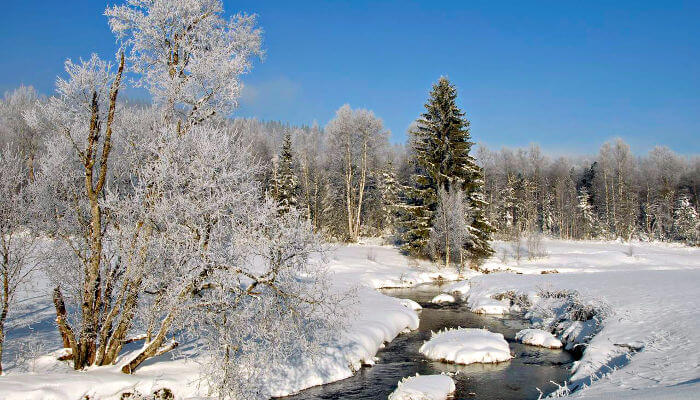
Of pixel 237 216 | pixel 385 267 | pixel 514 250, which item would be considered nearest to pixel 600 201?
pixel 514 250

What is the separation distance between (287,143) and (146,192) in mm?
35168

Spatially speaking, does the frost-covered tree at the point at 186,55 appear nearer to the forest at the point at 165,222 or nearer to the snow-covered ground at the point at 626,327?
the forest at the point at 165,222

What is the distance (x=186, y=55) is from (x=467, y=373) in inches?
460

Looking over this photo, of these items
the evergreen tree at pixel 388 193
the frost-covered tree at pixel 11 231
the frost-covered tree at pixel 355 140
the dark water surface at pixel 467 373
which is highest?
the frost-covered tree at pixel 355 140

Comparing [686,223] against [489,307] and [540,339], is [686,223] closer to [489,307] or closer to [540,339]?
[489,307]

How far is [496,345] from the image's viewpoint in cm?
1505

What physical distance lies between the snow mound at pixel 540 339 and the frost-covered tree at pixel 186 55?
1333 cm

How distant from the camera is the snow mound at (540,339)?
16.2m

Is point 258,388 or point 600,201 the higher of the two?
point 600,201

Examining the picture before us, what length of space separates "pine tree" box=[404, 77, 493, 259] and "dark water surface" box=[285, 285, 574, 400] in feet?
61.9

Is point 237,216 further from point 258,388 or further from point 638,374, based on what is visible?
point 638,374

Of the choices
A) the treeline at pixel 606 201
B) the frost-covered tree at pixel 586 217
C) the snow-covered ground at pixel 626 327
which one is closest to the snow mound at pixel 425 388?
the snow-covered ground at pixel 626 327

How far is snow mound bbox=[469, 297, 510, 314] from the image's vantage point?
74.8ft

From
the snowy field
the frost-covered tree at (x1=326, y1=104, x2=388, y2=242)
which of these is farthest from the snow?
the frost-covered tree at (x1=326, y1=104, x2=388, y2=242)
